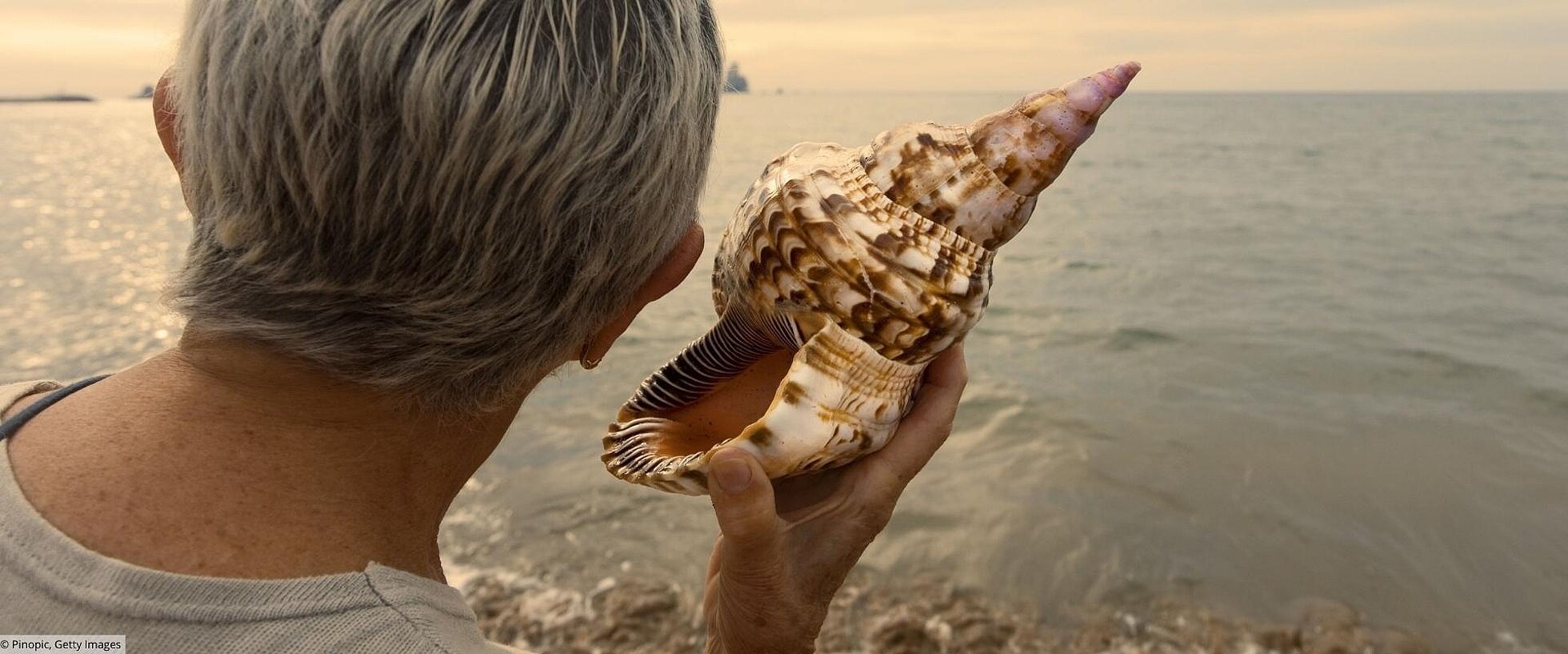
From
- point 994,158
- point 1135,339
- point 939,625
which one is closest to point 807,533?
point 994,158

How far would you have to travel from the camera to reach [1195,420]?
5438 millimetres

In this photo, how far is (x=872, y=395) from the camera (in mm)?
1950

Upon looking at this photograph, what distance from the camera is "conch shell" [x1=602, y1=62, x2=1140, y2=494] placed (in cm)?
190

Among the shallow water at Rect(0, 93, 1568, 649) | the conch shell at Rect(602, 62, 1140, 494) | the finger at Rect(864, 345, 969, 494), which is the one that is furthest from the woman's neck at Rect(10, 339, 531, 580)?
the finger at Rect(864, 345, 969, 494)

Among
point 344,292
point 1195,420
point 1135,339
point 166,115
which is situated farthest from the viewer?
point 1135,339

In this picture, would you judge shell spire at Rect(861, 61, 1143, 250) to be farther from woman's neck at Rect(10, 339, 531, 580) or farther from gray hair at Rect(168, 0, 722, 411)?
woman's neck at Rect(10, 339, 531, 580)

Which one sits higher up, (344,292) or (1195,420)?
(344,292)

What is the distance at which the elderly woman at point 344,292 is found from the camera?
1.05 metres

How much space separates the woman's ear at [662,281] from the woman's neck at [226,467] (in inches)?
11.3

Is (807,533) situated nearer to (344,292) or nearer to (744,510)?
(744,510)

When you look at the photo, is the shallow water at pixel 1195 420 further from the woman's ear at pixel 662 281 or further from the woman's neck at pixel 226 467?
the woman's ear at pixel 662 281

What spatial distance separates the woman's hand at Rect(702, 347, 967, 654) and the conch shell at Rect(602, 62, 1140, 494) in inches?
2.1

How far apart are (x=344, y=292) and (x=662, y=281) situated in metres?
0.45

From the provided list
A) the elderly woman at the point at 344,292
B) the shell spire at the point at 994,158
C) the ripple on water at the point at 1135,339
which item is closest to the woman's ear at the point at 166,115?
the elderly woman at the point at 344,292
